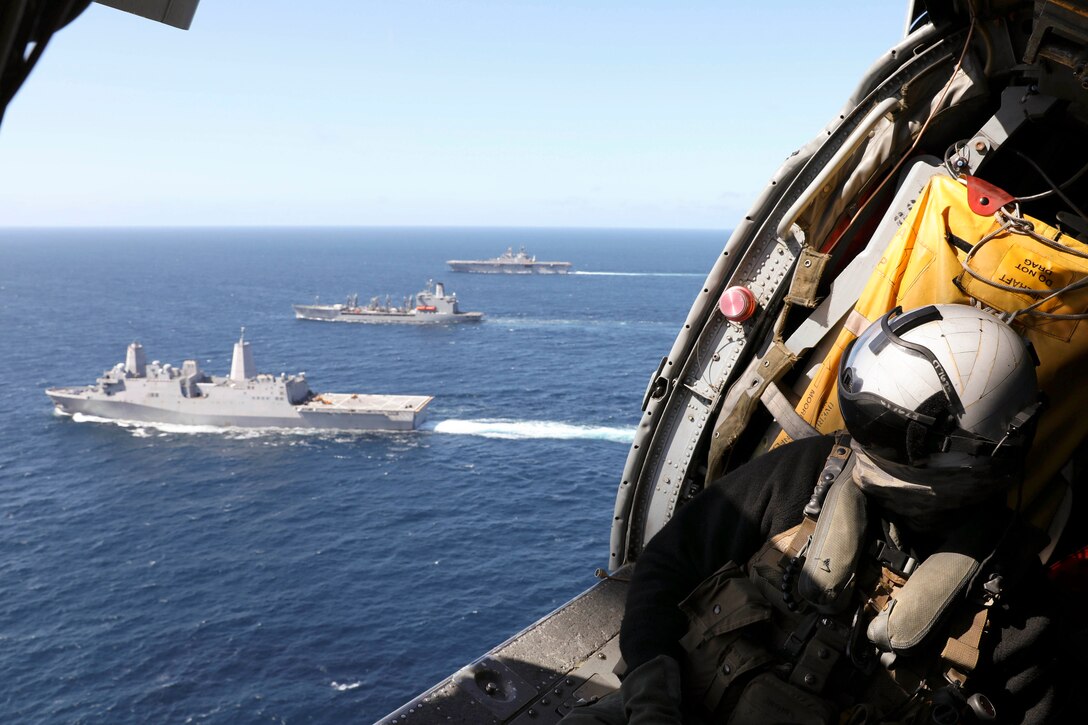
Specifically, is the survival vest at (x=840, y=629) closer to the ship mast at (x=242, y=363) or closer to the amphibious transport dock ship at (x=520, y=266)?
the ship mast at (x=242, y=363)

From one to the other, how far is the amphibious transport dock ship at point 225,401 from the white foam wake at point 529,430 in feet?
8.69

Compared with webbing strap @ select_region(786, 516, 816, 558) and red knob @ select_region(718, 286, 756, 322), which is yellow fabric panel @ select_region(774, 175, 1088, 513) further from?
webbing strap @ select_region(786, 516, 816, 558)

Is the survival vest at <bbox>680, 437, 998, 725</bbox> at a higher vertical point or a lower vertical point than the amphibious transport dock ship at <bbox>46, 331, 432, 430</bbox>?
higher

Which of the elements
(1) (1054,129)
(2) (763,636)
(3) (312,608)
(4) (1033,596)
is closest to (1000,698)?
(4) (1033,596)

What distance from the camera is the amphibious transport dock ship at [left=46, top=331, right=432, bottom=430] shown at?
5875cm

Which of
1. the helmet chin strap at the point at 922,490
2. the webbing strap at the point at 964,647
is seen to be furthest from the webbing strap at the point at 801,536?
the webbing strap at the point at 964,647

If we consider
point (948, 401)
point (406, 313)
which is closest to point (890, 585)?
point (948, 401)

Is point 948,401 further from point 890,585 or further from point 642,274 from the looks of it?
point 642,274

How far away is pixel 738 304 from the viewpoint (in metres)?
5.82

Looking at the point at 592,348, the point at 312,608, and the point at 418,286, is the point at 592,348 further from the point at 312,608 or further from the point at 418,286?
the point at 418,286

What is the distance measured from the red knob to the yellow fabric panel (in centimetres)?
85

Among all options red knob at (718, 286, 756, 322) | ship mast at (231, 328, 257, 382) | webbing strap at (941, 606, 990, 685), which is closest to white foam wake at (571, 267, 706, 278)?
ship mast at (231, 328, 257, 382)

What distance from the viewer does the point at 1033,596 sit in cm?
327

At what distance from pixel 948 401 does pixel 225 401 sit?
6149 centimetres
